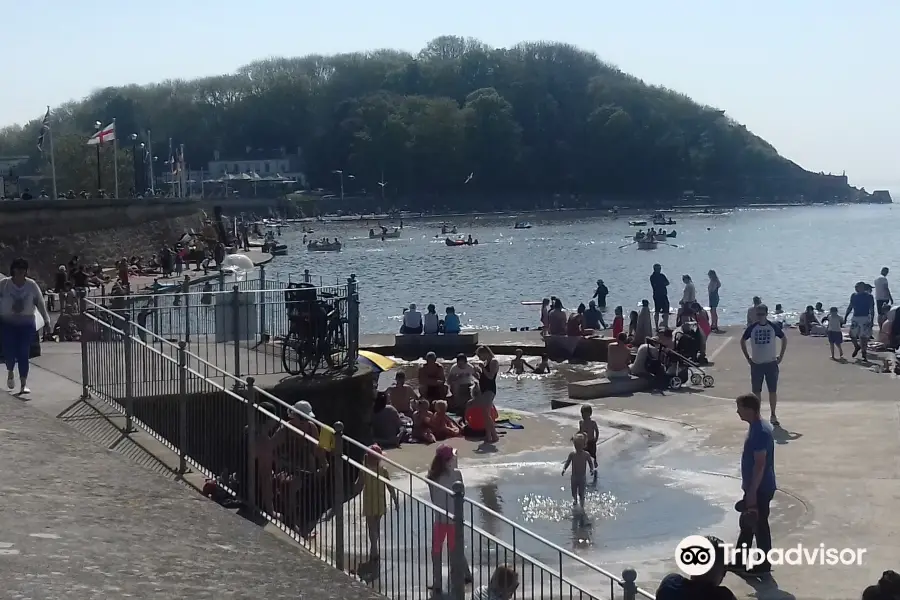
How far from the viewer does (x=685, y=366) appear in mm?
21109

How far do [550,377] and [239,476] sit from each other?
49.8 ft

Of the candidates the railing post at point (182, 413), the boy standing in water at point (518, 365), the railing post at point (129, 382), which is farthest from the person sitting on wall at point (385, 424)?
the boy standing in water at point (518, 365)

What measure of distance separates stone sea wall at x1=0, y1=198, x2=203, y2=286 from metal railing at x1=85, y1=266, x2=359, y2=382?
33954mm

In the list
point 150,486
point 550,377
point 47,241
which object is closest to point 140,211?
point 47,241

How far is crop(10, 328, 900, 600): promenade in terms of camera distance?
798 centimetres

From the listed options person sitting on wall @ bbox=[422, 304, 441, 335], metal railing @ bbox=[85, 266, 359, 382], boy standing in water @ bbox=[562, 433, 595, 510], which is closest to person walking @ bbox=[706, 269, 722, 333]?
person sitting on wall @ bbox=[422, 304, 441, 335]

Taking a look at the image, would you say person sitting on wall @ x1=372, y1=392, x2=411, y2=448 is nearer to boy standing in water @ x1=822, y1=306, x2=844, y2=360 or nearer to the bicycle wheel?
the bicycle wheel

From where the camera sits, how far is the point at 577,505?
12898 mm

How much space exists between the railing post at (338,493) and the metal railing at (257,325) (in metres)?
5.64

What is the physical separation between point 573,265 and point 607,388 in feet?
258

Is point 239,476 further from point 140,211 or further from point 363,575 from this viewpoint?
point 140,211

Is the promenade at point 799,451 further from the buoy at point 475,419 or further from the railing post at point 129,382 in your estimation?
the railing post at point 129,382

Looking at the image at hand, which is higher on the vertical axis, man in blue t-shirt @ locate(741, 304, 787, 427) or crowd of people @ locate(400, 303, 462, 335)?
man in blue t-shirt @ locate(741, 304, 787, 427)

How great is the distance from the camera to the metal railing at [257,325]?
15.1 meters
